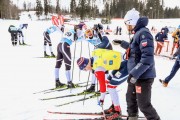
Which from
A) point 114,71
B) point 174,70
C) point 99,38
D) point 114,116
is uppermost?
point 99,38

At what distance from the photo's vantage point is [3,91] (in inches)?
296

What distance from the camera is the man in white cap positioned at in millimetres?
3896

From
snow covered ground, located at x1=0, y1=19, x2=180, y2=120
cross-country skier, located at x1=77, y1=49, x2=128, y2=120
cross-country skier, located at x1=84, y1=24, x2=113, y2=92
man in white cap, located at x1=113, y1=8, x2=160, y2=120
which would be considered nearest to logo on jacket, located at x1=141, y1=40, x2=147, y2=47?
man in white cap, located at x1=113, y1=8, x2=160, y2=120

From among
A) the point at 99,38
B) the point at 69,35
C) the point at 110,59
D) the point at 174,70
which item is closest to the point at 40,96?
the point at 69,35

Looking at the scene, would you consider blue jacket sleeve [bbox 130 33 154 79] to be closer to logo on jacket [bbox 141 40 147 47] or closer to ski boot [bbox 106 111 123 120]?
logo on jacket [bbox 141 40 147 47]

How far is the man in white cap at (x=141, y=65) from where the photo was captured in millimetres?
3896

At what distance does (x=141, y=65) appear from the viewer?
3896 millimetres

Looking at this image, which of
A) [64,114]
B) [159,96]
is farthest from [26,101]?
[159,96]

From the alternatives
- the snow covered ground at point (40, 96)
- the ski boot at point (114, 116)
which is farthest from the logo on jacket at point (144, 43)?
the snow covered ground at point (40, 96)

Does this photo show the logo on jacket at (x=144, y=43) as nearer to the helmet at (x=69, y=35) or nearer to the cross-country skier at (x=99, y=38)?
the cross-country skier at (x=99, y=38)

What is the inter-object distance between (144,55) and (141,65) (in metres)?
0.15

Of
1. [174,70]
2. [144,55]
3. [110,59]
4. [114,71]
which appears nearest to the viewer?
[144,55]

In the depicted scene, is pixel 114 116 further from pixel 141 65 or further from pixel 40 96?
pixel 40 96

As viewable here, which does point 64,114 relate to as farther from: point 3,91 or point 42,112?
point 3,91
